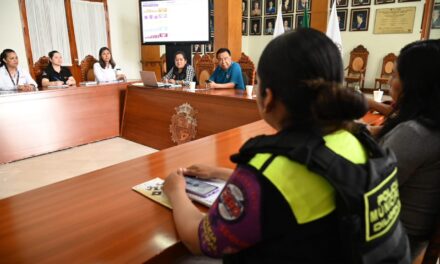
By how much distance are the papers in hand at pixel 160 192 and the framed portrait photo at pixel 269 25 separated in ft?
26.4

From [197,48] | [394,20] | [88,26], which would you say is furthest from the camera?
[197,48]

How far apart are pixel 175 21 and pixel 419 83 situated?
4646 millimetres

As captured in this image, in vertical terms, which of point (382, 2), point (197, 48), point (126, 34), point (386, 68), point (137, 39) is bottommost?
point (386, 68)

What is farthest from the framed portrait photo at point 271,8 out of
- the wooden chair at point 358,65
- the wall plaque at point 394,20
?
the wall plaque at point 394,20

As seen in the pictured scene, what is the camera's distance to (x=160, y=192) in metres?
1.07

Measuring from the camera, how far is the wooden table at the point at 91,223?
77cm

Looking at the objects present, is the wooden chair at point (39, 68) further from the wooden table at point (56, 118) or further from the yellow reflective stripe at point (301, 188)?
the yellow reflective stripe at point (301, 188)

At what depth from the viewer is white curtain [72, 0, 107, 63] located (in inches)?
250

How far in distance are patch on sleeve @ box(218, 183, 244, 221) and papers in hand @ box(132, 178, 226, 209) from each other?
0.34 meters

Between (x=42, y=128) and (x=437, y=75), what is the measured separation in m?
3.75

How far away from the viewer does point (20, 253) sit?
2.53ft

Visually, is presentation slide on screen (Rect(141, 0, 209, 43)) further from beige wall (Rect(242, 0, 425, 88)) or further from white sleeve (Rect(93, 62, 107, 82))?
beige wall (Rect(242, 0, 425, 88))

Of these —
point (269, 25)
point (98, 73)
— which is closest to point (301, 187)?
point (98, 73)

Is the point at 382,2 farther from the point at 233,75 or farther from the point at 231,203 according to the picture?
the point at 231,203
